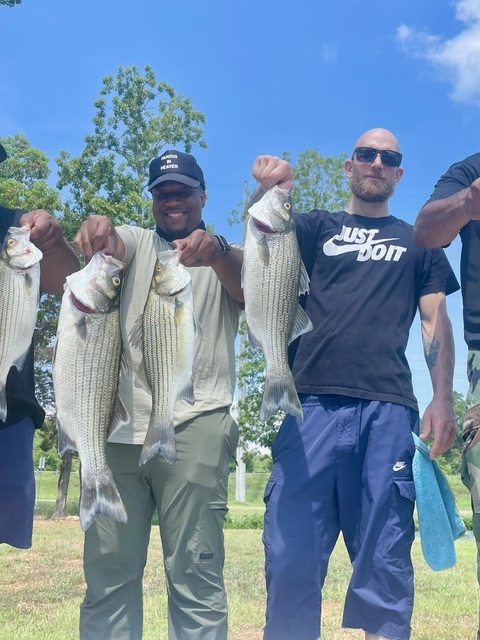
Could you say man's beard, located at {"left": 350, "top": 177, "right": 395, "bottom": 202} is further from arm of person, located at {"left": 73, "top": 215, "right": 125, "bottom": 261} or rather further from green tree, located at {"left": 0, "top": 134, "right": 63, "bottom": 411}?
green tree, located at {"left": 0, "top": 134, "right": 63, "bottom": 411}

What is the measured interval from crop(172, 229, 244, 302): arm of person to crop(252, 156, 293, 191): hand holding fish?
1.22ft

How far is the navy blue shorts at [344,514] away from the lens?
3.55 m

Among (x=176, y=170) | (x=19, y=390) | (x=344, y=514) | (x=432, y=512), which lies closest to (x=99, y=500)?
(x=19, y=390)

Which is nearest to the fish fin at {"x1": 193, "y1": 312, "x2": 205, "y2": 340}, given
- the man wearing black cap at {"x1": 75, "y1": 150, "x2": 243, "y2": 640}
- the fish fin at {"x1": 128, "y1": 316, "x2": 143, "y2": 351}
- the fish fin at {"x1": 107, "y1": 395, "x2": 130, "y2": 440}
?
the man wearing black cap at {"x1": 75, "y1": 150, "x2": 243, "y2": 640}

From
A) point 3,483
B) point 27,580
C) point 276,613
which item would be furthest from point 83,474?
point 27,580

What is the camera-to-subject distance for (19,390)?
3566 mm

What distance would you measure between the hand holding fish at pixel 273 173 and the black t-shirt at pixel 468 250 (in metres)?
0.70

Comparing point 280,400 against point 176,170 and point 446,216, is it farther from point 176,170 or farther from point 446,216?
point 176,170

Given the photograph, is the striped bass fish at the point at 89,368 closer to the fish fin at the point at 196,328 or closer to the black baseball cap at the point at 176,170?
the fish fin at the point at 196,328

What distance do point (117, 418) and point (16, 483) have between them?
763 millimetres

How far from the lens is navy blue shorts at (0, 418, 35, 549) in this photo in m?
3.60

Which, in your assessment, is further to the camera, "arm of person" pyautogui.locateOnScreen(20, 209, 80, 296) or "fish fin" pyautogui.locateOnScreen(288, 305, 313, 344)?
"fish fin" pyautogui.locateOnScreen(288, 305, 313, 344)

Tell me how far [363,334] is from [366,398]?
1.09 ft

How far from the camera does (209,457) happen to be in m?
3.68
